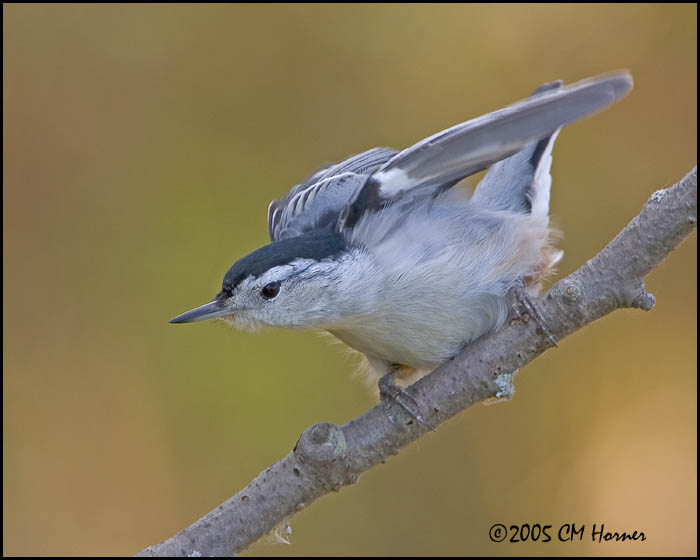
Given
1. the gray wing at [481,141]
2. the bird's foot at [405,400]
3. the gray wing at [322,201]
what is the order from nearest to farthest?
the gray wing at [481,141] → the bird's foot at [405,400] → the gray wing at [322,201]

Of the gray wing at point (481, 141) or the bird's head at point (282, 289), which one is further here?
the bird's head at point (282, 289)

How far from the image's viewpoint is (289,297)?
6.86ft

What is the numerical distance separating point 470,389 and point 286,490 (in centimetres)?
48

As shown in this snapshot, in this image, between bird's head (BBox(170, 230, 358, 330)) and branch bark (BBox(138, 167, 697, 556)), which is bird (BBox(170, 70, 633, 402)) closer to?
bird's head (BBox(170, 230, 358, 330))

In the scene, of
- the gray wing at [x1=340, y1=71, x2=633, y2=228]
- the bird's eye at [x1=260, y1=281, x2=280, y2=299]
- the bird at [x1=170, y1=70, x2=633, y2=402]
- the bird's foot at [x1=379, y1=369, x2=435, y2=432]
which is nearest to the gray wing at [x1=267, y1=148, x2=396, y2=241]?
the bird at [x1=170, y1=70, x2=633, y2=402]

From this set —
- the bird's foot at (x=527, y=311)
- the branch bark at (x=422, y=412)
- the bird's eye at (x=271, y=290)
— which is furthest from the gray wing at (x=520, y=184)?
the bird's eye at (x=271, y=290)

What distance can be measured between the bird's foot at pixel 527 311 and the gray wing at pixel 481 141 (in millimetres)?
310

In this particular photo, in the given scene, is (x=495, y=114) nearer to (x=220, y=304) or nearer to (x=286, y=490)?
(x=220, y=304)

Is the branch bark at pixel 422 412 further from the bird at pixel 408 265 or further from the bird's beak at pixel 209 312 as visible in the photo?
the bird's beak at pixel 209 312

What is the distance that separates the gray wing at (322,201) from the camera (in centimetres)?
238

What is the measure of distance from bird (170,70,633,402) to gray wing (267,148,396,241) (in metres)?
0.01

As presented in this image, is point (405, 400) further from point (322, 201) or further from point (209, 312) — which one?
point (322, 201)

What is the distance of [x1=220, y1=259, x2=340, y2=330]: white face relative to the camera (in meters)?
2.07

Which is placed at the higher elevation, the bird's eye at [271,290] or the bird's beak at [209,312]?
the bird's beak at [209,312]
